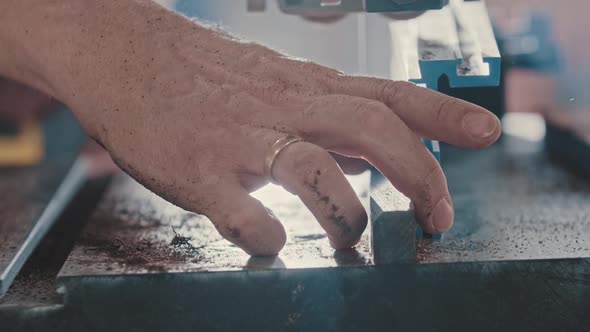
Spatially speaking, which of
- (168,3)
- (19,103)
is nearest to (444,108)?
(168,3)

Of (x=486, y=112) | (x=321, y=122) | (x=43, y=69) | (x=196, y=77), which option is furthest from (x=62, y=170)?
(x=486, y=112)

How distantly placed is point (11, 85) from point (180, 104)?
5.14ft

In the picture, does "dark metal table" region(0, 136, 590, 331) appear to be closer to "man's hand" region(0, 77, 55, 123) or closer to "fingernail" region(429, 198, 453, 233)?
"fingernail" region(429, 198, 453, 233)

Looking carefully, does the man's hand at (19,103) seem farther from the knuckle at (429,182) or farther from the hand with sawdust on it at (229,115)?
the knuckle at (429,182)

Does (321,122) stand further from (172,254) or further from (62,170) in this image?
(62,170)

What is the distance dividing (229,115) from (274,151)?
0.07 m

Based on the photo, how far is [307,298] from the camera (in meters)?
0.65

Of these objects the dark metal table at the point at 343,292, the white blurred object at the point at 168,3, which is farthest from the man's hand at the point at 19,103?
the dark metal table at the point at 343,292

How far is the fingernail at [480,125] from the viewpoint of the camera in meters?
0.68

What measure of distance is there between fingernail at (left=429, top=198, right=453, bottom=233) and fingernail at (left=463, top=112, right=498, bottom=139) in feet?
0.21

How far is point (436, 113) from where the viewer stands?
2.27ft

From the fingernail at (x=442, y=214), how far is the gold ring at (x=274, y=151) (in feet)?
0.44

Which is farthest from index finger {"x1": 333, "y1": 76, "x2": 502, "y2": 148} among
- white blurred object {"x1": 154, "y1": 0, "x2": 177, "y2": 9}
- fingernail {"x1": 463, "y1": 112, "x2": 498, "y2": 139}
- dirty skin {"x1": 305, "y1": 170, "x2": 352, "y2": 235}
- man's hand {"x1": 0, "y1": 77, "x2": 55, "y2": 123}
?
man's hand {"x1": 0, "y1": 77, "x2": 55, "y2": 123}

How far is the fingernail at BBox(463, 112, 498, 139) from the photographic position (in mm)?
676
